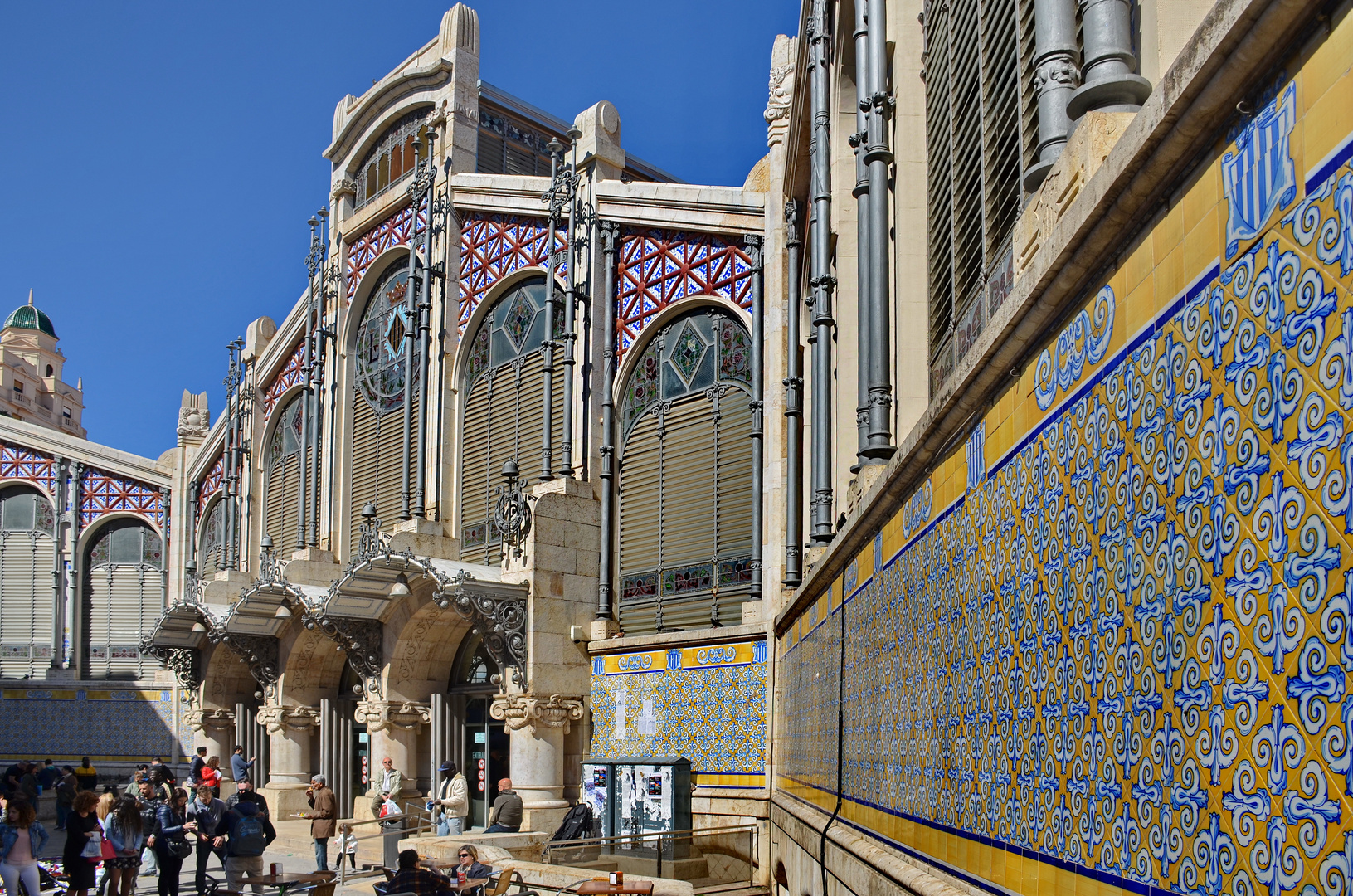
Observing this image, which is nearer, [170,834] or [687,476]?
[170,834]

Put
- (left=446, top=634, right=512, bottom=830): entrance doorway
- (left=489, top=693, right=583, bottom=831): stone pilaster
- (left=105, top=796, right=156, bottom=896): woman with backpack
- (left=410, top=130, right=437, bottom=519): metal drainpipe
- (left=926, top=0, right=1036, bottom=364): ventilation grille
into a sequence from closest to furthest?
(left=926, top=0, right=1036, bottom=364): ventilation grille → (left=105, top=796, right=156, bottom=896): woman with backpack → (left=489, top=693, right=583, bottom=831): stone pilaster → (left=446, top=634, right=512, bottom=830): entrance doorway → (left=410, top=130, right=437, bottom=519): metal drainpipe

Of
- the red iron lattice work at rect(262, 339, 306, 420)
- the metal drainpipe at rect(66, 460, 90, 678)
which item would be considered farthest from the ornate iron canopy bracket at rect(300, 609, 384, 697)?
the metal drainpipe at rect(66, 460, 90, 678)

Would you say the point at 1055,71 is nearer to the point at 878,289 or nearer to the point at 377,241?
the point at 878,289

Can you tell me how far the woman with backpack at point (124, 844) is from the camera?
13.1m

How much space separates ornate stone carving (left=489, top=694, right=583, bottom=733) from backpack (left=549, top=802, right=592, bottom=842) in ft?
6.27

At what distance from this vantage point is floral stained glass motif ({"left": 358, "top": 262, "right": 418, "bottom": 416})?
77.5 ft

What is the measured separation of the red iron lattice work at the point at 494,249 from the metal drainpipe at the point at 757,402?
12.9 ft

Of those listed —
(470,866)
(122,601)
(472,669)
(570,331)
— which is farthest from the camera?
(122,601)

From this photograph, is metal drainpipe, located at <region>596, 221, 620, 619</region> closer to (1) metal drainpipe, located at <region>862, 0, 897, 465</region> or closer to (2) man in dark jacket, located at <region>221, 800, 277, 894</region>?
(2) man in dark jacket, located at <region>221, 800, 277, 894</region>

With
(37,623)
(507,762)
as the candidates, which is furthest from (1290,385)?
(37,623)

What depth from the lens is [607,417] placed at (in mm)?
18562

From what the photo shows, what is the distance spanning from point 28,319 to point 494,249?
58699mm

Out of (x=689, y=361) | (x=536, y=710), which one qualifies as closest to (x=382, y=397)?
(x=689, y=361)

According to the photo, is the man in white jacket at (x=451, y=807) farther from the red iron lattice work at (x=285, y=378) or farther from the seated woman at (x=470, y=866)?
the red iron lattice work at (x=285, y=378)
